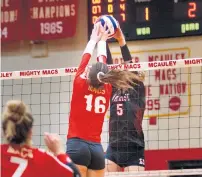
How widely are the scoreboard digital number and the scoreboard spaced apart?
2.08ft

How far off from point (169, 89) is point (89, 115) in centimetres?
361

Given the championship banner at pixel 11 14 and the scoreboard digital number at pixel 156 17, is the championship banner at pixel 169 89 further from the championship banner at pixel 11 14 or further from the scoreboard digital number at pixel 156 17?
the championship banner at pixel 11 14

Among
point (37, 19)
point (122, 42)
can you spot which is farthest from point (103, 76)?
point (37, 19)

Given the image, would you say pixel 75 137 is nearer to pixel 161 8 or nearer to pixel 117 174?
pixel 117 174

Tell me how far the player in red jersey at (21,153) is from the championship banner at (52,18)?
512cm

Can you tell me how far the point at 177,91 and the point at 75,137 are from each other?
3.65 meters

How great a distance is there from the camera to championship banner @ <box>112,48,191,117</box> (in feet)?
25.1

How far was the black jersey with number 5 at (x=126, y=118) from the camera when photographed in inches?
A: 215

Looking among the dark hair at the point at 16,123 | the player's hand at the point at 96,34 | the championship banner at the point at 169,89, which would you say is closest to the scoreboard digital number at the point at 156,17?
the championship banner at the point at 169,89

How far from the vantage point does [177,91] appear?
7664mm

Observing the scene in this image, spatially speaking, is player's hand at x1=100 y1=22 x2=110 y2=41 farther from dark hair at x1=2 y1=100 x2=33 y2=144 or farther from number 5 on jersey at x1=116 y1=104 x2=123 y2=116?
dark hair at x1=2 y1=100 x2=33 y2=144

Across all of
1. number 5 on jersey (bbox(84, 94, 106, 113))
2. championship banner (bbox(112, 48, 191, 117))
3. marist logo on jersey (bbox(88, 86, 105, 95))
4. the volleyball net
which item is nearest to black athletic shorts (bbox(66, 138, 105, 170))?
number 5 on jersey (bbox(84, 94, 106, 113))

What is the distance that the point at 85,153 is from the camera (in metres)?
4.15

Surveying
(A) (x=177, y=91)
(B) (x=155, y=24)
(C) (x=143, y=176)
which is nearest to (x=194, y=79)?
(A) (x=177, y=91)
